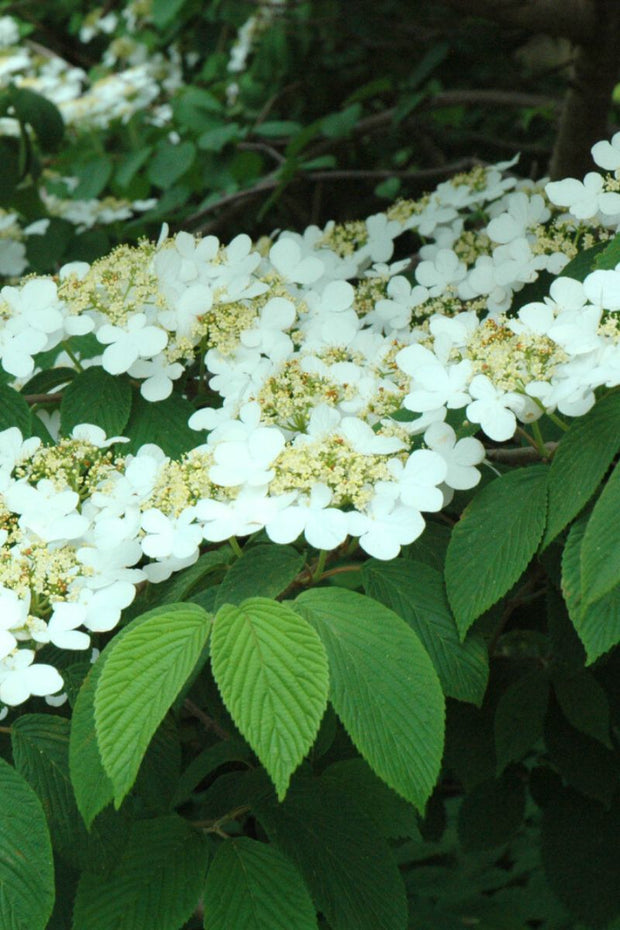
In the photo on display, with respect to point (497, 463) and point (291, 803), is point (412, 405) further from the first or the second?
point (291, 803)

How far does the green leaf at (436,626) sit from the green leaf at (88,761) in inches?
10.1

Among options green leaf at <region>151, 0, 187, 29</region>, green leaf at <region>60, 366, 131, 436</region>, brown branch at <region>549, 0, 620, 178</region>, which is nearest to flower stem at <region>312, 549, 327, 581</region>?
green leaf at <region>60, 366, 131, 436</region>

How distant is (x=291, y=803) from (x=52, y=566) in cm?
36

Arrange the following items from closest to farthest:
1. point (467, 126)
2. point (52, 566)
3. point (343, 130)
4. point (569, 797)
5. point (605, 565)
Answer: point (605, 565) → point (52, 566) → point (569, 797) → point (343, 130) → point (467, 126)

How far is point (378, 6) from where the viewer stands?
3307 mm

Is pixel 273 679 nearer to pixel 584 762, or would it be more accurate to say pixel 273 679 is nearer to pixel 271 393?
pixel 271 393

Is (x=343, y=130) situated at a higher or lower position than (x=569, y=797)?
higher

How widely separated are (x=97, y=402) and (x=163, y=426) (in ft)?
0.26

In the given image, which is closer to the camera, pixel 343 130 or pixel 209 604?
pixel 209 604

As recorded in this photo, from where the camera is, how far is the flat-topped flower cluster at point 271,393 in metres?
0.91

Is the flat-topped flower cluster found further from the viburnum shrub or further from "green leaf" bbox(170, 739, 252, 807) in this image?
"green leaf" bbox(170, 739, 252, 807)

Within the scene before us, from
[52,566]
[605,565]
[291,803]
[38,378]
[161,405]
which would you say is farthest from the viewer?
[38,378]

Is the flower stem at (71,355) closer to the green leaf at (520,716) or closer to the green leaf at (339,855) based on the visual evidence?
the green leaf at (339,855)

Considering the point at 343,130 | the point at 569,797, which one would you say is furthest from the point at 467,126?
the point at 569,797
